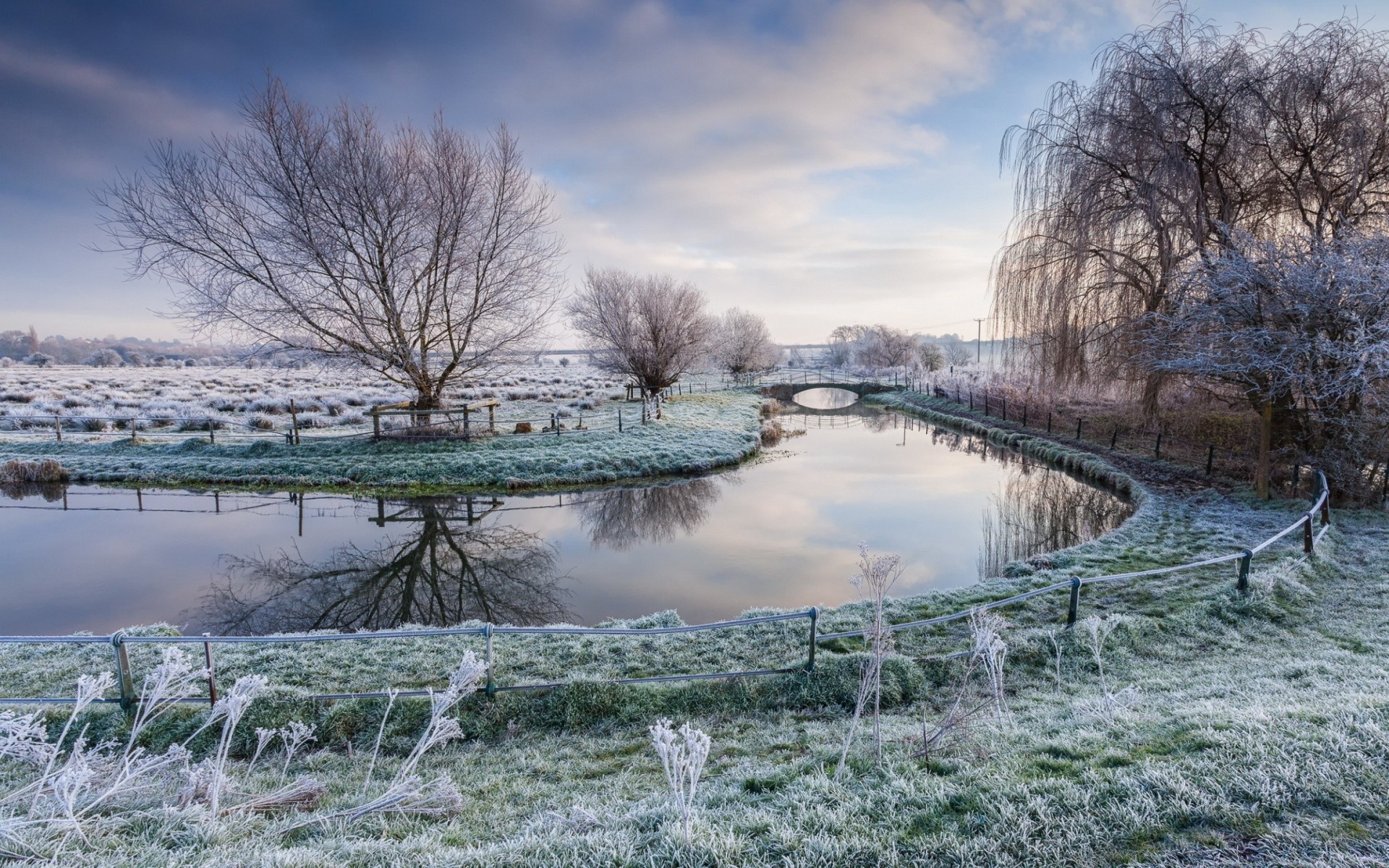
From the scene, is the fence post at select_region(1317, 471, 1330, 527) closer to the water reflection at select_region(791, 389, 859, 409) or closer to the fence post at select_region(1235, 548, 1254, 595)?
the fence post at select_region(1235, 548, 1254, 595)

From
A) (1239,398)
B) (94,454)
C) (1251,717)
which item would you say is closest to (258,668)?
(1251,717)

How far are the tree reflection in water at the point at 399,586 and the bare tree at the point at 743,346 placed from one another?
35.7 metres

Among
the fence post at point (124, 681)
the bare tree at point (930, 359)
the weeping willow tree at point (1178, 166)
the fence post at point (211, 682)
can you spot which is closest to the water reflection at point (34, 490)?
the fence post at point (124, 681)

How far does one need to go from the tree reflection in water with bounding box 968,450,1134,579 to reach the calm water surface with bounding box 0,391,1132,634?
68 mm

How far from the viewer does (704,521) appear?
520 inches

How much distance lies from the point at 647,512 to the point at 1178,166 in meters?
13.0

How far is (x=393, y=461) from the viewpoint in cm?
1678

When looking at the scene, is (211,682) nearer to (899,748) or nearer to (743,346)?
(899,748)

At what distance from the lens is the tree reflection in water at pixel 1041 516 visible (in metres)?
11.0

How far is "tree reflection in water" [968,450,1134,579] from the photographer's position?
1103 centimetres

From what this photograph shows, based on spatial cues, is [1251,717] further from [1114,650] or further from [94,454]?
[94,454]

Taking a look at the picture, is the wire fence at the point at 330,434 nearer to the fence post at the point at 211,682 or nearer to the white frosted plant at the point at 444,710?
the fence post at the point at 211,682

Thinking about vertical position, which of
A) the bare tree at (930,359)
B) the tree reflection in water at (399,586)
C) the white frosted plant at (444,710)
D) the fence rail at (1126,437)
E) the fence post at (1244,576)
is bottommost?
the tree reflection in water at (399,586)

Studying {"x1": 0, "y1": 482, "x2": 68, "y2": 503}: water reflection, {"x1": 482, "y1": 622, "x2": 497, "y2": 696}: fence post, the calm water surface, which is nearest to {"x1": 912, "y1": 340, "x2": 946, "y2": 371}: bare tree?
the calm water surface
